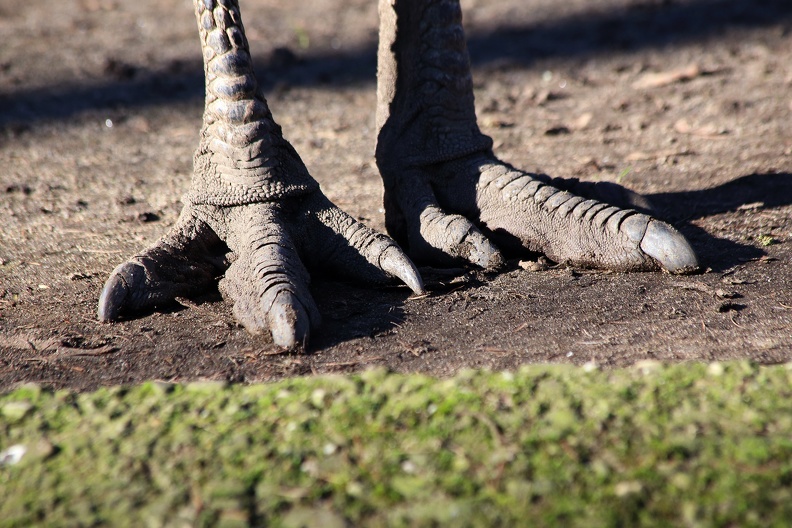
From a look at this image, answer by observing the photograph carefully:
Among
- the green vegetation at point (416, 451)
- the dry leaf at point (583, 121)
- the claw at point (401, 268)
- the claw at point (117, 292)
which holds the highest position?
the claw at point (117, 292)

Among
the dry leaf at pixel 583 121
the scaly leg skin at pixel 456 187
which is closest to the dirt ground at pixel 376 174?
the dry leaf at pixel 583 121

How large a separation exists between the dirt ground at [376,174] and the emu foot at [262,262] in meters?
0.08

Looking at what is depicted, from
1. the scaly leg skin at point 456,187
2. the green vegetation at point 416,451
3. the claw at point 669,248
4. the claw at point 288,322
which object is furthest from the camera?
the scaly leg skin at point 456,187

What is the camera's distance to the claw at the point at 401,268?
119 inches

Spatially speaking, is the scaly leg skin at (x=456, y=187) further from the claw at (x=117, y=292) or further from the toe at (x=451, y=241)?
the claw at (x=117, y=292)

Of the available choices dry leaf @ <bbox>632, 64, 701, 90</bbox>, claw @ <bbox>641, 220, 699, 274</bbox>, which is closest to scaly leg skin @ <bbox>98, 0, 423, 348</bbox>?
claw @ <bbox>641, 220, 699, 274</bbox>

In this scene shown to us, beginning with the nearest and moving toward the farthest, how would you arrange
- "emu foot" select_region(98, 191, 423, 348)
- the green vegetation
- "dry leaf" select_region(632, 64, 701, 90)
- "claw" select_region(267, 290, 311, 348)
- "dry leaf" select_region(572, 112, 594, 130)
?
1. the green vegetation
2. "claw" select_region(267, 290, 311, 348)
3. "emu foot" select_region(98, 191, 423, 348)
4. "dry leaf" select_region(572, 112, 594, 130)
5. "dry leaf" select_region(632, 64, 701, 90)

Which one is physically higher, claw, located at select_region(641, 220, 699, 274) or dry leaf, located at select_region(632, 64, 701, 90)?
dry leaf, located at select_region(632, 64, 701, 90)

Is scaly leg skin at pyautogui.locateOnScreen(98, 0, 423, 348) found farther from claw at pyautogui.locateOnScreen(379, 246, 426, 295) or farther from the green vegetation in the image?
the green vegetation

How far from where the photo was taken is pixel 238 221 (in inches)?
130

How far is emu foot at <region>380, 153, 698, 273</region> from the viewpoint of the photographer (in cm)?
303

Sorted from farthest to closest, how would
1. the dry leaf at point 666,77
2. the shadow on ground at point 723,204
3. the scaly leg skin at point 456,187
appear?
the dry leaf at point 666,77, the shadow on ground at point 723,204, the scaly leg skin at point 456,187

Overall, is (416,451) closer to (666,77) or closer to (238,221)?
(238,221)

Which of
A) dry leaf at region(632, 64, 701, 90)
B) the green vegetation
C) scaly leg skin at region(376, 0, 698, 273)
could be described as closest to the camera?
the green vegetation
